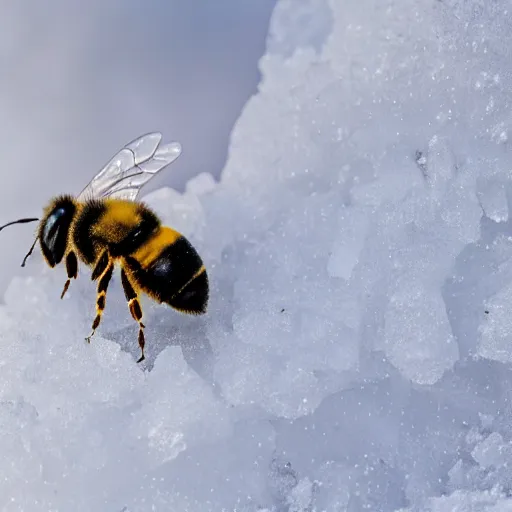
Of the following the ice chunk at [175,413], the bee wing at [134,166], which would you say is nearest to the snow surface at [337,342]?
the ice chunk at [175,413]

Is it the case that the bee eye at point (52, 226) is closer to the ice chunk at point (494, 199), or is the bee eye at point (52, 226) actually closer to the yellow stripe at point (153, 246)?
the yellow stripe at point (153, 246)

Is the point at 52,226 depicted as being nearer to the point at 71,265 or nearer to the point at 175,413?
the point at 71,265

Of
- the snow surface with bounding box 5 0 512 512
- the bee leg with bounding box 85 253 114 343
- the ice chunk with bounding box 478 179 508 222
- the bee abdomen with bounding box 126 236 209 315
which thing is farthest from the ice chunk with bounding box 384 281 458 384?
the bee leg with bounding box 85 253 114 343

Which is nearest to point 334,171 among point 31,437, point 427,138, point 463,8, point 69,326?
point 427,138

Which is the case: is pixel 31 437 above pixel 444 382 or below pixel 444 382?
above

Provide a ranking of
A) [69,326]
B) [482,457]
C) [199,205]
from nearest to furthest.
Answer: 1. [482,457]
2. [69,326]
3. [199,205]

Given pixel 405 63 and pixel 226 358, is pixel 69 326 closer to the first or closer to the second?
pixel 226 358

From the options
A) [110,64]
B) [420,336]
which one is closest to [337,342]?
[420,336]

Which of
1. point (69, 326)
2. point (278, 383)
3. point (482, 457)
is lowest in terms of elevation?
point (482, 457)
